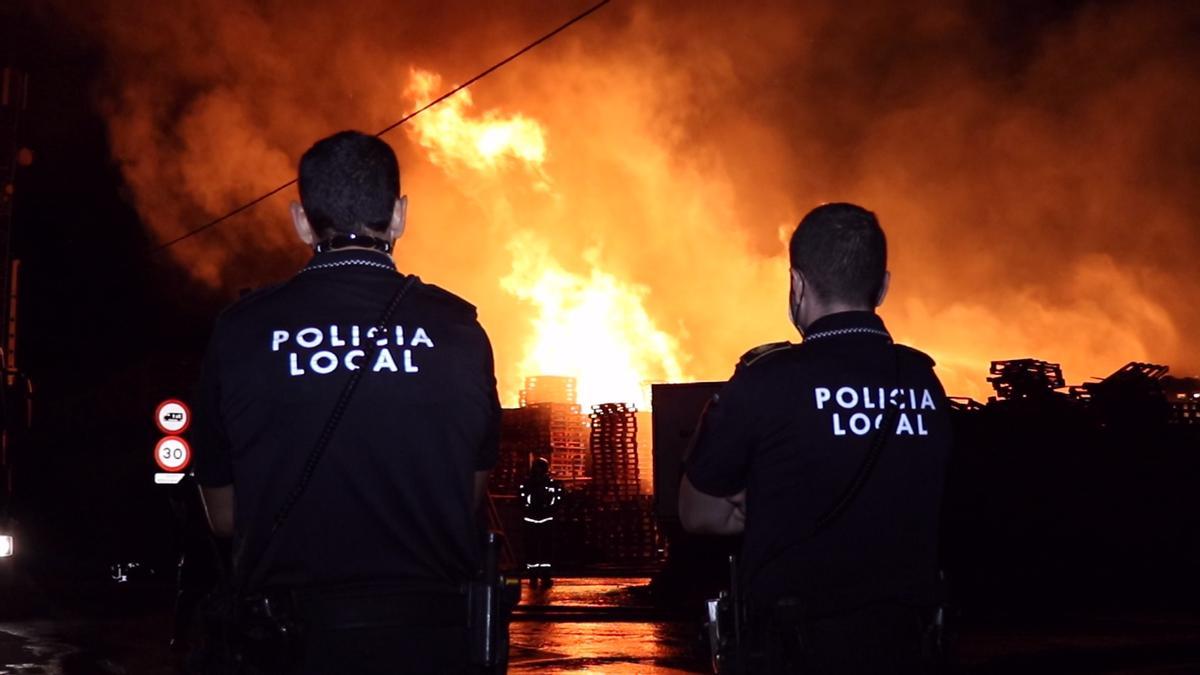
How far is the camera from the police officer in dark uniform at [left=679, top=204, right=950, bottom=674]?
3195 mm

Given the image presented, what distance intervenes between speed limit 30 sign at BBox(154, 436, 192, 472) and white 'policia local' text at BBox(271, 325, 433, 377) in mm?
10904

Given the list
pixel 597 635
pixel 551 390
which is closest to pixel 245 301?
pixel 597 635

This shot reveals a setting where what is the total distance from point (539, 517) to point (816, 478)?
1615 centimetres

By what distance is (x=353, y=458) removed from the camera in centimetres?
292

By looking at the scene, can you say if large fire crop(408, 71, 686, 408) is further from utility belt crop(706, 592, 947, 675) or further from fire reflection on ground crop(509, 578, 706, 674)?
utility belt crop(706, 592, 947, 675)

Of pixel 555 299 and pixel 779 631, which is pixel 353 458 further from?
pixel 555 299

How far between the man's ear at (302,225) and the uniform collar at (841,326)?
114cm

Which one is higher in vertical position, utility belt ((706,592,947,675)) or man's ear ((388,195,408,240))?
man's ear ((388,195,408,240))

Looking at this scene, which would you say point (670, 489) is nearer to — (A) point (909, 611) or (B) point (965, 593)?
(B) point (965, 593)

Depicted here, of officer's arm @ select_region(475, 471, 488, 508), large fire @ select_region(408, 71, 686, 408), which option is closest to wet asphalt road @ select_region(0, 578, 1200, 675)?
officer's arm @ select_region(475, 471, 488, 508)

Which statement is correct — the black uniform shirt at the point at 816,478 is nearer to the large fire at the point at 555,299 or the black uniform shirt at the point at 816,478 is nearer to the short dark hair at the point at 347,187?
the short dark hair at the point at 347,187

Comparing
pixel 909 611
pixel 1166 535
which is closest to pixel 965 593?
pixel 1166 535

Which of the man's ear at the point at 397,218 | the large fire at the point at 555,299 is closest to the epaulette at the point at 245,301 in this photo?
the man's ear at the point at 397,218

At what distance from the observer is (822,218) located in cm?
343
